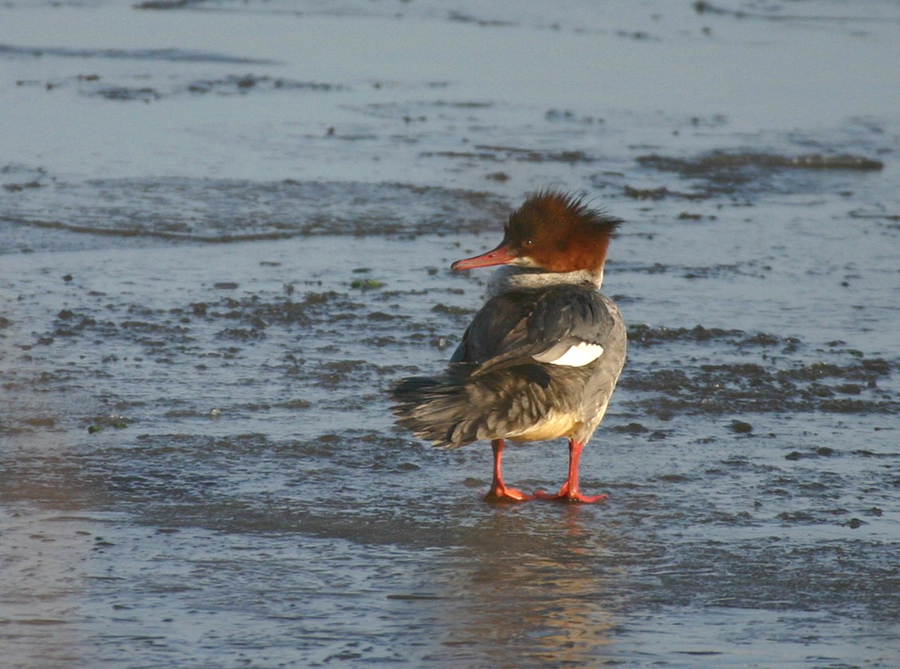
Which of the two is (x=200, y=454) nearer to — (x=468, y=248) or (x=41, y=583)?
(x=41, y=583)

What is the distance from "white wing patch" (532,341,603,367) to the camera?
5.36 m

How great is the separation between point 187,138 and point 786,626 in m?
8.96

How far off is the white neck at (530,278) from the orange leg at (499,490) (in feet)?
2.22

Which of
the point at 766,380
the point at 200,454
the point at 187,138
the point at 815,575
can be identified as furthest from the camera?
the point at 187,138

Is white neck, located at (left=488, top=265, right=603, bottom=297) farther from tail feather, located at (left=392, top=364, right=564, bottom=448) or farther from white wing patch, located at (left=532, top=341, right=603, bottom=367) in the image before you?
tail feather, located at (left=392, top=364, right=564, bottom=448)

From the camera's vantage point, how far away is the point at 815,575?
474 centimetres

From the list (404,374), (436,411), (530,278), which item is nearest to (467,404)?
(436,411)

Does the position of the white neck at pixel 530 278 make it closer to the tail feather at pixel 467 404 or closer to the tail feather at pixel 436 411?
the tail feather at pixel 467 404

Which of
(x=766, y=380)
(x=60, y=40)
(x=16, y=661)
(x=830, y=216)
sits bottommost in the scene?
(x=16, y=661)

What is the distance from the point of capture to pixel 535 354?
5312mm

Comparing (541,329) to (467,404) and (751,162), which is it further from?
(751,162)

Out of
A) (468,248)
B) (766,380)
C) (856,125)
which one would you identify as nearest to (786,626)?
(766,380)

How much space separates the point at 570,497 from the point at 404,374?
60.3 inches

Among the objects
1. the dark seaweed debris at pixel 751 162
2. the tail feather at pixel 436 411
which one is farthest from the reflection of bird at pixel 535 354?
the dark seaweed debris at pixel 751 162
